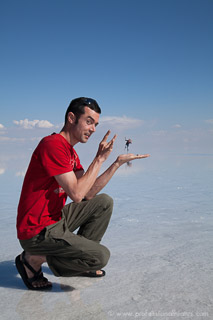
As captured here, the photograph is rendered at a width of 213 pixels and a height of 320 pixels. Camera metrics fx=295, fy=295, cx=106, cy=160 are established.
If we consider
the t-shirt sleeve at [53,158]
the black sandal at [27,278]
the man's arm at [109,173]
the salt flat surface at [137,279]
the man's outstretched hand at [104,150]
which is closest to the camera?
the salt flat surface at [137,279]

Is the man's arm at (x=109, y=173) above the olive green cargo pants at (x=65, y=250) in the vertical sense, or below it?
above

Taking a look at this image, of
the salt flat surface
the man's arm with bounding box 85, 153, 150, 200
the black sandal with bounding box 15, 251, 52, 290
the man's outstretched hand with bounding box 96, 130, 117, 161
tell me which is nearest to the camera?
the salt flat surface

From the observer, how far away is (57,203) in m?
1.86

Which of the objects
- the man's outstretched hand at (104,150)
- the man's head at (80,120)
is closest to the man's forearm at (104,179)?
the man's outstretched hand at (104,150)

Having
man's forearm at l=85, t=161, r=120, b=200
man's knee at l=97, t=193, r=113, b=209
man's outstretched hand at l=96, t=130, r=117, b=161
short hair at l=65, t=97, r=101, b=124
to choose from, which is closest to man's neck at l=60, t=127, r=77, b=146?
short hair at l=65, t=97, r=101, b=124

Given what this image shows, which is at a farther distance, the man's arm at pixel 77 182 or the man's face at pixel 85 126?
the man's face at pixel 85 126

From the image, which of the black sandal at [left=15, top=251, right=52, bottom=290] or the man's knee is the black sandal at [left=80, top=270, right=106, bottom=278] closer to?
the black sandal at [left=15, top=251, right=52, bottom=290]

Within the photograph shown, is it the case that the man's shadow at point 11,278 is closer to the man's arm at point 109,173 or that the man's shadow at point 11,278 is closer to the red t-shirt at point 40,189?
the red t-shirt at point 40,189

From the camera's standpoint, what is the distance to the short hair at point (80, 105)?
1.92m

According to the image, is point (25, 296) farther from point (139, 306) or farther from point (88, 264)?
point (139, 306)

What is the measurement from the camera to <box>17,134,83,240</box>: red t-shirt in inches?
67.2

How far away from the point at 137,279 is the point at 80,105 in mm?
1171

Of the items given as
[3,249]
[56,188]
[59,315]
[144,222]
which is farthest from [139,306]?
[144,222]

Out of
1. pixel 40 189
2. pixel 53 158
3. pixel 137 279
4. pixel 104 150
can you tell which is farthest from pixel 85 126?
pixel 137 279
